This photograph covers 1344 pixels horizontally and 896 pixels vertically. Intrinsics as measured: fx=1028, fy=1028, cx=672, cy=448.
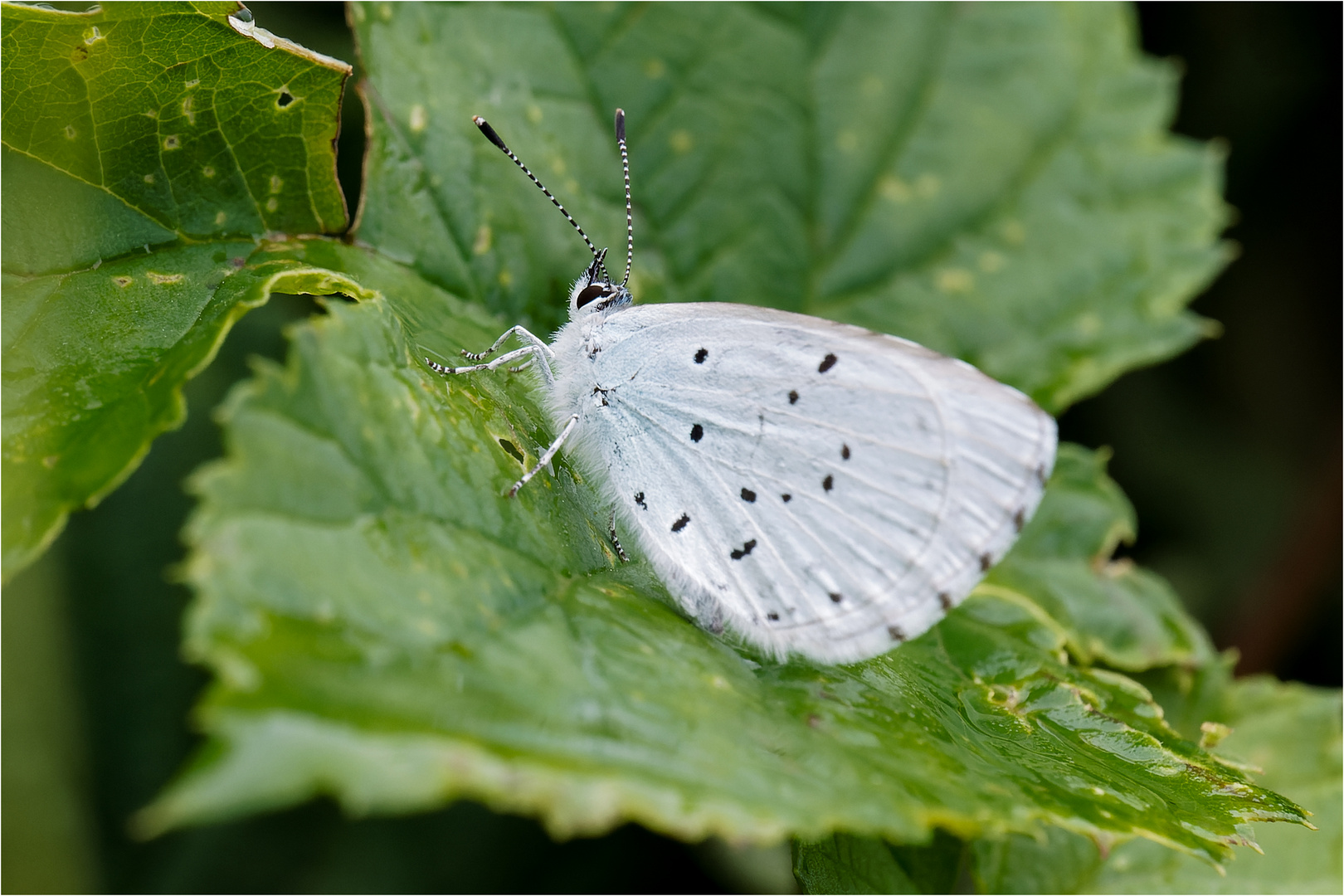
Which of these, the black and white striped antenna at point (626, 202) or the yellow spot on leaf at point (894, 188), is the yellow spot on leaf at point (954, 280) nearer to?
the yellow spot on leaf at point (894, 188)

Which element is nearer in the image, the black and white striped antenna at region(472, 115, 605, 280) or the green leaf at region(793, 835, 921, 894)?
the green leaf at region(793, 835, 921, 894)

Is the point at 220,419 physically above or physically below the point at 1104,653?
above

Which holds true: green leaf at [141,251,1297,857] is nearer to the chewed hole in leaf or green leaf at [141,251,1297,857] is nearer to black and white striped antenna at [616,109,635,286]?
the chewed hole in leaf

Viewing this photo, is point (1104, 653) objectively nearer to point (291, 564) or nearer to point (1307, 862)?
point (1307, 862)

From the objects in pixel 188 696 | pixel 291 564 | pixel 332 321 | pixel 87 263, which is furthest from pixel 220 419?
pixel 188 696

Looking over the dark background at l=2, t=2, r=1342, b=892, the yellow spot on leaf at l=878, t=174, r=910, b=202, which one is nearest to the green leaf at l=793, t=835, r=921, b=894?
the dark background at l=2, t=2, r=1342, b=892

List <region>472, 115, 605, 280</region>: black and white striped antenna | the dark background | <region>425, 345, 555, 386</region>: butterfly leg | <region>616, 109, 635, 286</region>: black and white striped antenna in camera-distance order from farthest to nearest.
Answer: <region>616, 109, 635, 286</region>: black and white striped antenna < the dark background < <region>472, 115, 605, 280</region>: black and white striped antenna < <region>425, 345, 555, 386</region>: butterfly leg
